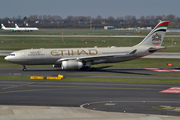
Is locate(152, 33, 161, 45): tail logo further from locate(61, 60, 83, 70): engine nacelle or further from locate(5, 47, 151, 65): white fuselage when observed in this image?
locate(61, 60, 83, 70): engine nacelle

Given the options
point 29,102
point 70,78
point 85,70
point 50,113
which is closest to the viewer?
point 50,113

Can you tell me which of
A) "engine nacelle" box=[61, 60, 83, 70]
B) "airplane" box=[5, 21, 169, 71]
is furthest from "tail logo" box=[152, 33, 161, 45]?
"engine nacelle" box=[61, 60, 83, 70]

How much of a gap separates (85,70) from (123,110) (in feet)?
80.8

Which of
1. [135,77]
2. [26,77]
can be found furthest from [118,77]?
[26,77]


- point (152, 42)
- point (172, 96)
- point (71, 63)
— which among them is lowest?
point (172, 96)

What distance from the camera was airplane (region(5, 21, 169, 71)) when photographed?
149 feet

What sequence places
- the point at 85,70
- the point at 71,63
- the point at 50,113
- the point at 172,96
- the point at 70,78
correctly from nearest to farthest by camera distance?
the point at 50,113
the point at 172,96
the point at 70,78
the point at 71,63
the point at 85,70

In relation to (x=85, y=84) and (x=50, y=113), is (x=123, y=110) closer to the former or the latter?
(x=50, y=113)

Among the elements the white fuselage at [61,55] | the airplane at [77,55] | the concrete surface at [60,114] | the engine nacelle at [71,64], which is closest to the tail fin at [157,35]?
the airplane at [77,55]

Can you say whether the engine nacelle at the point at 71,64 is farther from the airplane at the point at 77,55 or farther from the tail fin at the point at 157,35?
the tail fin at the point at 157,35

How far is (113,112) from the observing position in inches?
915

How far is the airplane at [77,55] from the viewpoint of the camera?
149 feet

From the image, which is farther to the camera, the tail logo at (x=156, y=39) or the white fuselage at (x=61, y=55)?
the tail logo at (x=156, y=39)

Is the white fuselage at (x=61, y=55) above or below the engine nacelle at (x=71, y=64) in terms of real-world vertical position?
above
